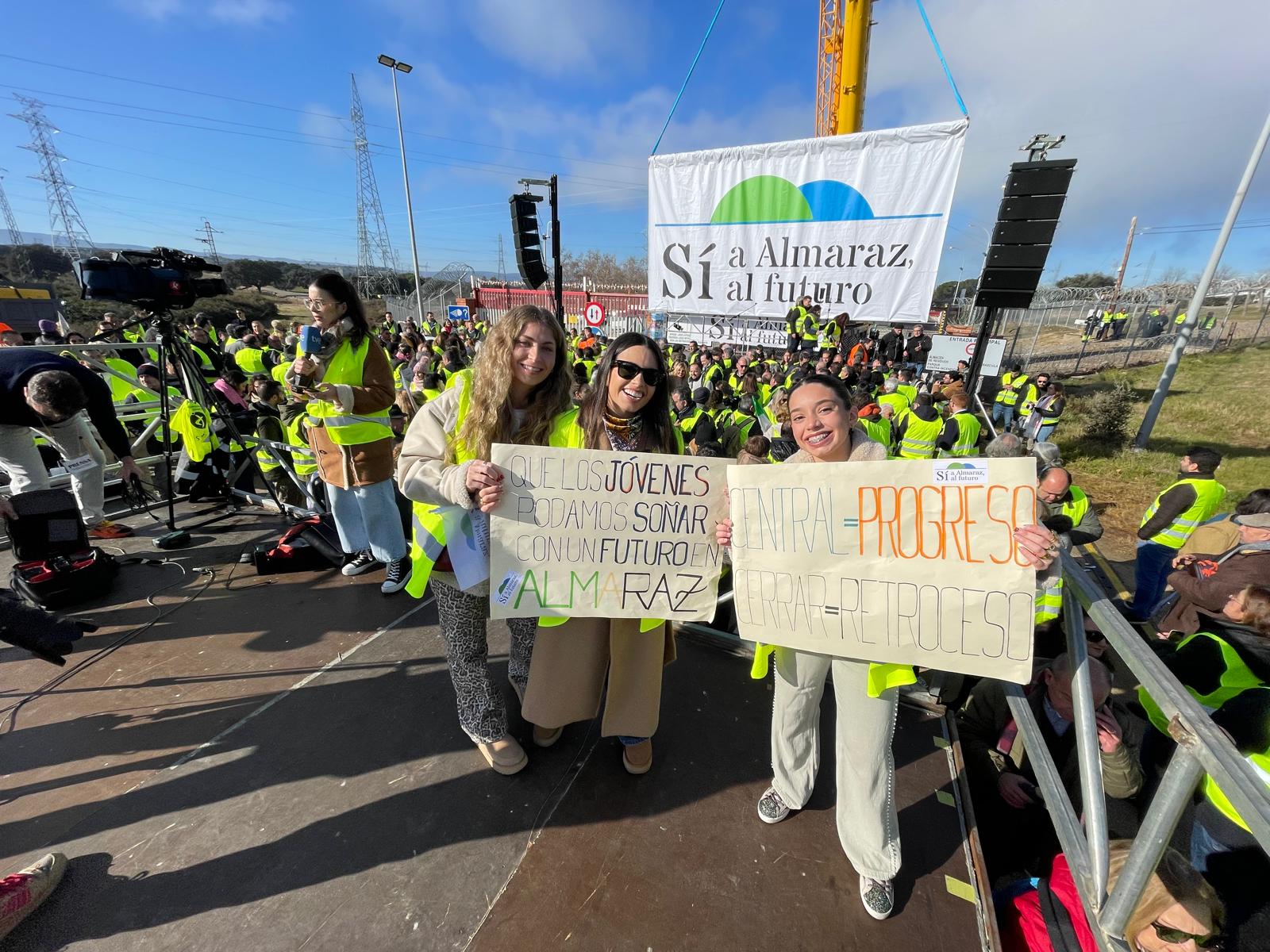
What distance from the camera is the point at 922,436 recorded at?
612 centimetres

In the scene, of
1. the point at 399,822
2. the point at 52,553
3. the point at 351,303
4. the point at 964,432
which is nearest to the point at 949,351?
Answer: the point at 964,432

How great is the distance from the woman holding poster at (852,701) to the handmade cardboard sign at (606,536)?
0.60 ft

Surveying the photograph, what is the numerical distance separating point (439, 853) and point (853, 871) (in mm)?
1592

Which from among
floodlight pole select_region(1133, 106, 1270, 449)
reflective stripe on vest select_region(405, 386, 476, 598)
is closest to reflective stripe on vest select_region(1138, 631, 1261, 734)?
reflective stripe on vest select_region(405, 386, 476, 598)

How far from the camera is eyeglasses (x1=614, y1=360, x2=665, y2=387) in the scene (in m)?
1.80

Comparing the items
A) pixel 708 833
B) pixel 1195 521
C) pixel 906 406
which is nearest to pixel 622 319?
pixel 906 406

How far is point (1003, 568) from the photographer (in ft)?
5.05

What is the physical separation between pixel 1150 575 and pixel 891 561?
17.1ft

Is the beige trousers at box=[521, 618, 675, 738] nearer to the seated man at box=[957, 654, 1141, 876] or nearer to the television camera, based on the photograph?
the seated man at box=[957, 654, 1141, 876]

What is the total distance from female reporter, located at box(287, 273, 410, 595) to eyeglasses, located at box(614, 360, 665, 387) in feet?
7.39

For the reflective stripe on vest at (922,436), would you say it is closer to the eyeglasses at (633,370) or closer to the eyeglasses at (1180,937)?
the eyeglasses at (1180,937)

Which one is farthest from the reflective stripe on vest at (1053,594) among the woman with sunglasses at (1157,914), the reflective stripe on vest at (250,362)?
the reflective stripe on vest at (250,362)

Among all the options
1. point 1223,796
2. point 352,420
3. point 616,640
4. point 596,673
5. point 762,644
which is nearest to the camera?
point 1223,796

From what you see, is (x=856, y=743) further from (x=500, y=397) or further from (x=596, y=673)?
(x=500, y=397)
